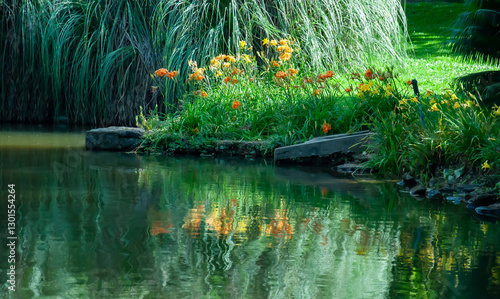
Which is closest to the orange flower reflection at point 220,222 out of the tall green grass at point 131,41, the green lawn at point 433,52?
the green lawn at point 433,52

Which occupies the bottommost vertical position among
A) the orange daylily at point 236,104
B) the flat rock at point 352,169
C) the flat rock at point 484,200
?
the flat rock at point 484,200

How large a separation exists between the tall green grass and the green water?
15.3 feet

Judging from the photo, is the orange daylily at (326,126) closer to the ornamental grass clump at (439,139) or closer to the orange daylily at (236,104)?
the ornamental grass clump at (439,139)

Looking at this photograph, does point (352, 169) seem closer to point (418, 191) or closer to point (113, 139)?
point (418, 191)

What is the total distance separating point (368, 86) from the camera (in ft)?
25.8

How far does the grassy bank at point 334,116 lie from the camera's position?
622cm

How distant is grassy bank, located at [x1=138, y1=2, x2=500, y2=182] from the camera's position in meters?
6.22

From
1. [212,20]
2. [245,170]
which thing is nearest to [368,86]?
[245,170]

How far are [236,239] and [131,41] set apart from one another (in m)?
7.78

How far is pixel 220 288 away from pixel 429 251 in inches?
54.7

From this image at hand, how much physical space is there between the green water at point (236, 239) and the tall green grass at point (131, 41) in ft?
15.3

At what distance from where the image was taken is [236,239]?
4070 mm

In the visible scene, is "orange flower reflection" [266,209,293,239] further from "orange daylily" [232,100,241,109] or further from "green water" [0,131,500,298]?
"orange daylily" [232,100,241,109]

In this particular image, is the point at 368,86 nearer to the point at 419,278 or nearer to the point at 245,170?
the point at 245,170
